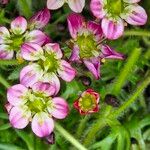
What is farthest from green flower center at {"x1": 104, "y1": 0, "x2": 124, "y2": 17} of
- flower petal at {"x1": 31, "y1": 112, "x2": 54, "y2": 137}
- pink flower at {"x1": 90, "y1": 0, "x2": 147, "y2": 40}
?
flower petal at {"x1": 31, "y1": 112, "x2": 54, "y2": 137}

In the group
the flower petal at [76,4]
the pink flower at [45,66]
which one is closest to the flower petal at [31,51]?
the pink flower at [45,66]

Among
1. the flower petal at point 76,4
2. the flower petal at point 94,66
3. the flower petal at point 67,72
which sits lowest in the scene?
the flower petal at point 94,66

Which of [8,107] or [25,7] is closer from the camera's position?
[8,107]

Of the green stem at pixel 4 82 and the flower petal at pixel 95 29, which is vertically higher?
the flower petal at pixel 95 29

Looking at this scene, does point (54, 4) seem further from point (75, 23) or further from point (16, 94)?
point (16, 94)

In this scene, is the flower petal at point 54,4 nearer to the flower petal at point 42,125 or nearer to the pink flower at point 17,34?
the pink flower at point 17,34

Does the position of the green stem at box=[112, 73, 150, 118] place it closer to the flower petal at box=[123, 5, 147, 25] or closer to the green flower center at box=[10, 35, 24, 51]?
the flower petal at box=[123, 5, 147, 25]

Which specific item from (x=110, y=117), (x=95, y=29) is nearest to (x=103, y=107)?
(x=110, y=117)

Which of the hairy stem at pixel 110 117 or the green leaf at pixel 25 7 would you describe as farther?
the green leaf at pixel 25 7
